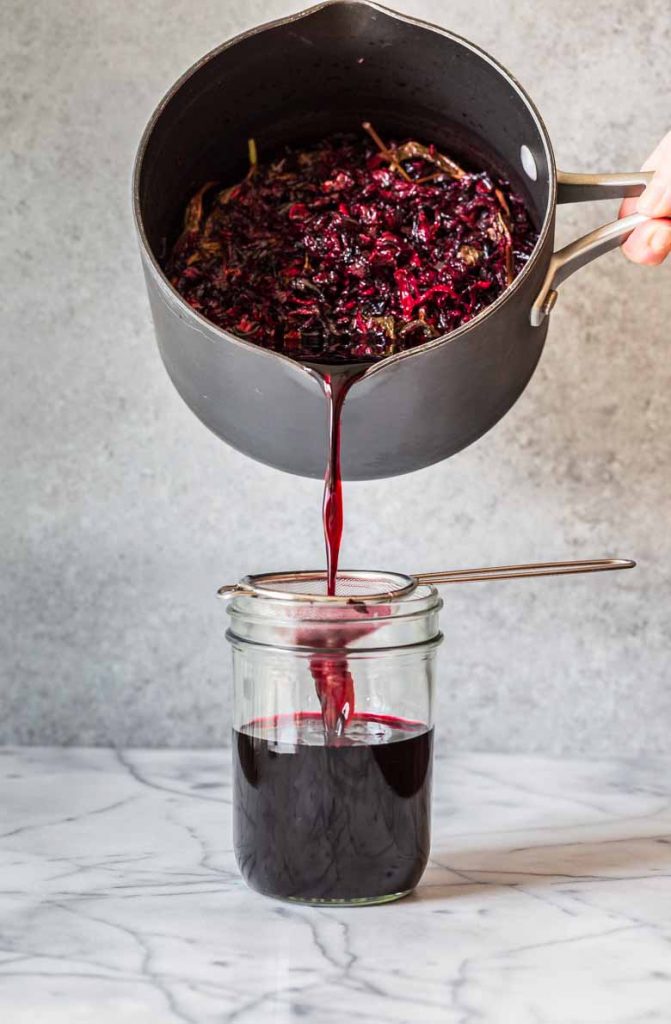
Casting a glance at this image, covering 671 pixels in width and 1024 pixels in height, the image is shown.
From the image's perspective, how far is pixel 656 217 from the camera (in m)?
1.06

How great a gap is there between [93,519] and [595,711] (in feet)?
2.14

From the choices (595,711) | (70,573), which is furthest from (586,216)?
(70,573)

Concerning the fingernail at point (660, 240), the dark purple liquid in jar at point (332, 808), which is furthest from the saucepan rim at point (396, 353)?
the dark purple liquid in jar at point (332, 808)

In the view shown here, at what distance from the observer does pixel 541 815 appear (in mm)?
1263

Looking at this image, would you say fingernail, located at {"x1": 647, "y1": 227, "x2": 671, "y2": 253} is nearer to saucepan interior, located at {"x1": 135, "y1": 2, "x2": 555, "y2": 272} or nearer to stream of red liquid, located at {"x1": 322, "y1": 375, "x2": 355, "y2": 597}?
saucepan interior, located at {"x1": 135, "y1": 2, "x2": 555, "y2": 272}

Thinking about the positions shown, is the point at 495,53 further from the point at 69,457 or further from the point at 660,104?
the point at 69,457

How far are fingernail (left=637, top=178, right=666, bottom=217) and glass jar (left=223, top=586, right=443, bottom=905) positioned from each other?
39cm

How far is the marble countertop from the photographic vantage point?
85 centimetres

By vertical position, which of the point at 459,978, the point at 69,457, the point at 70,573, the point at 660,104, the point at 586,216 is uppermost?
the point at 660,104

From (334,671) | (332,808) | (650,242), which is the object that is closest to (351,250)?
(650,242)

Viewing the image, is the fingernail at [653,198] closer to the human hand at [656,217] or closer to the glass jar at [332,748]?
the human hand at [656,217]

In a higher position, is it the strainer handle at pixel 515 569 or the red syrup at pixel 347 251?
the red syrup at pixel 347 251

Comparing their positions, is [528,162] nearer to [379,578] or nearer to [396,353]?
[396,353]

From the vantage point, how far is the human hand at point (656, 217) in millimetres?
1054
